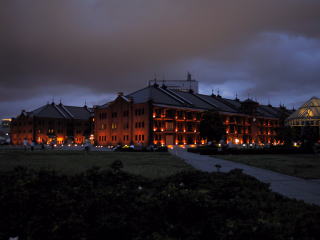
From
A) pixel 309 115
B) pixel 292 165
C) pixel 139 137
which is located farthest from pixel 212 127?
pixel 292 165

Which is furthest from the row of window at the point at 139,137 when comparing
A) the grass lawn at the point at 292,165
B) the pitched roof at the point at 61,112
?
the pitched roof at the point at 61,112

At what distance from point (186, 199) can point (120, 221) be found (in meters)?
1.54

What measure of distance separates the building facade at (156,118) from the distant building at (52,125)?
33.2 meters

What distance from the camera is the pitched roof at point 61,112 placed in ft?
381

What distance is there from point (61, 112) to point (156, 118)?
60.7 m

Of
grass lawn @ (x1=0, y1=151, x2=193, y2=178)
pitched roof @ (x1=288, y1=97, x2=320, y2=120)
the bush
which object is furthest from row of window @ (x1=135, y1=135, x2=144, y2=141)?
the bush

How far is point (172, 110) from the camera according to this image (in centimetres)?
7912

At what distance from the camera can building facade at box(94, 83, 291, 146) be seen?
75.6 m

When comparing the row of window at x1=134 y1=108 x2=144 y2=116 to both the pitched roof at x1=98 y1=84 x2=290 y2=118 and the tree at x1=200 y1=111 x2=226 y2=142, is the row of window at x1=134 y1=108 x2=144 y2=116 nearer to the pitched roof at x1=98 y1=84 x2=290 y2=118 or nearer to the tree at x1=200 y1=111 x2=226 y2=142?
the pitched roof at x1=98 y1=84 x2=290 y2=118

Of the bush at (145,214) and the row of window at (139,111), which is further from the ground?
the row of window at (139,111)

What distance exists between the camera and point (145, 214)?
664 centimetres

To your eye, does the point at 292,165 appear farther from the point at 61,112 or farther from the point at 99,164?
the point at 61,112

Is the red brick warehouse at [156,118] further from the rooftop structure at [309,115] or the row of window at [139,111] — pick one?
the rooftop structure at [309,115]

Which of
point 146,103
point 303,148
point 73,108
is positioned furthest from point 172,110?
point 73,108
